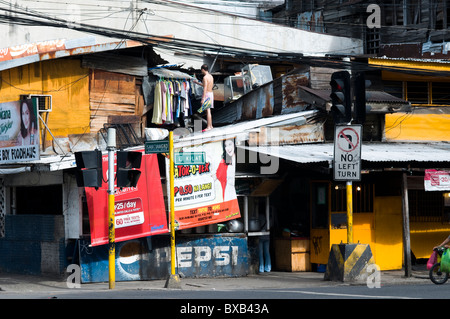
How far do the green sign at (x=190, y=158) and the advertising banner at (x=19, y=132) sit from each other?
3.24 metres

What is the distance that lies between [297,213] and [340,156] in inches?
177

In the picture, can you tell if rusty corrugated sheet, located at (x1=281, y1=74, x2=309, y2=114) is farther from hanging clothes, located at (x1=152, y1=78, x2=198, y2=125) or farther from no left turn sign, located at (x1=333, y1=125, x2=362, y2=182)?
no left turn sign, located at (x1=333, y1=125, x2=362, y2=182)

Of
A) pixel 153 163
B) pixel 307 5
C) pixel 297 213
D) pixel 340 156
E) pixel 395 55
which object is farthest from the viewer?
pixel 307 5

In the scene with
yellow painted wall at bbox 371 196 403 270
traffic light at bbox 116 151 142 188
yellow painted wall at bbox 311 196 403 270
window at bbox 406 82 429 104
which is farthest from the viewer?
window at bbox 406 82 429 104

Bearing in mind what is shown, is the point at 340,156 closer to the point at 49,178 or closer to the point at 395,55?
the point at 49,178

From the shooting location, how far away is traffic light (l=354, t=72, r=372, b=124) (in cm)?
1569

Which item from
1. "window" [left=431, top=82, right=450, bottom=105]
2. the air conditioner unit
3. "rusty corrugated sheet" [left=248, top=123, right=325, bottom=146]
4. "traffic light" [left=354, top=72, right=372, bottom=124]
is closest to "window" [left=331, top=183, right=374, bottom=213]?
"rusty corrugated sheet" [left=248, top=123, right=325, bottom=146]

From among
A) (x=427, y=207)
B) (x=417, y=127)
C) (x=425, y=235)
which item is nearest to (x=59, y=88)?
(x=417, y=127)

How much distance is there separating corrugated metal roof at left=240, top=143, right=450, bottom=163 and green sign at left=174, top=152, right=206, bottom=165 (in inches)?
46.8

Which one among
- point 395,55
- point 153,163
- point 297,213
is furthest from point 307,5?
point 153,163

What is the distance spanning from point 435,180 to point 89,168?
8.66 meters

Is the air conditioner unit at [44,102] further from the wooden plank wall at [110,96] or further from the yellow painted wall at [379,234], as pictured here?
the yellow painted wall at [379,234]

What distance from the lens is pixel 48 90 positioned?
2008 cm

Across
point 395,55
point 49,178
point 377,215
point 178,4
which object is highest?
point 178,4
